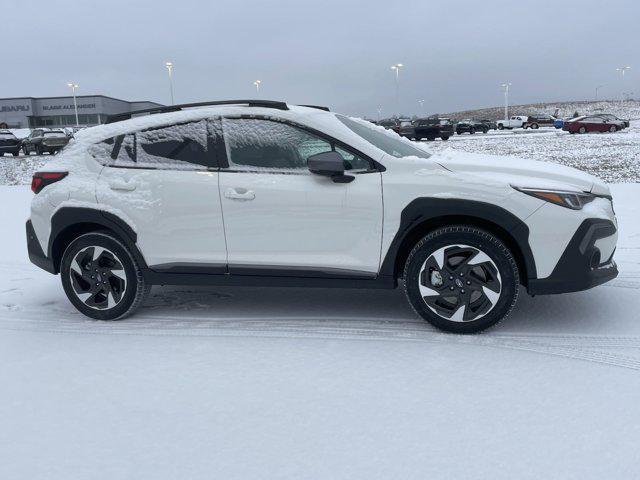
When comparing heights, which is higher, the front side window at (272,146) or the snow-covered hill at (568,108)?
the snow-covered hill at (568,108)

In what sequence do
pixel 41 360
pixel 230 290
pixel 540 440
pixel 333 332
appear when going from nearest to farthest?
pixel 540 440, pixel 41 360, pixel 333 332, pixel 230 290

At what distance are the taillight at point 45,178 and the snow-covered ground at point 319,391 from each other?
1057 mm

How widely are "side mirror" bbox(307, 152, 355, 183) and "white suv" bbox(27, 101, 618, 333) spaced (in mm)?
11

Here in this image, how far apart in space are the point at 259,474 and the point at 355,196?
2.13m

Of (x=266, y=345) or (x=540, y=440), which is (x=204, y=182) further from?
(x=540, y=440)

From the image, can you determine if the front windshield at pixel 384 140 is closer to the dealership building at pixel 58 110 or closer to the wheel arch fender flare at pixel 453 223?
the wheel arch fender flare at pixel 453 223

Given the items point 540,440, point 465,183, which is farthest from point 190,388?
point 465,183

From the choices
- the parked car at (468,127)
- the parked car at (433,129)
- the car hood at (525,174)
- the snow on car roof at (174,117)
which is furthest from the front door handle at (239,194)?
the parked car at (468,127)

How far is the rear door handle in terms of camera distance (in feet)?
15.1

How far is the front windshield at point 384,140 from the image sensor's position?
4.59m

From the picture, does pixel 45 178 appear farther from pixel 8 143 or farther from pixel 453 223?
pixel 8 143

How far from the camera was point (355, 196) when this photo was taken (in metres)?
4.21

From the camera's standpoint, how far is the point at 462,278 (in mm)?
4102

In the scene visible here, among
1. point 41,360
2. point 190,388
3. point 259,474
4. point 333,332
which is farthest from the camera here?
point 333,332
